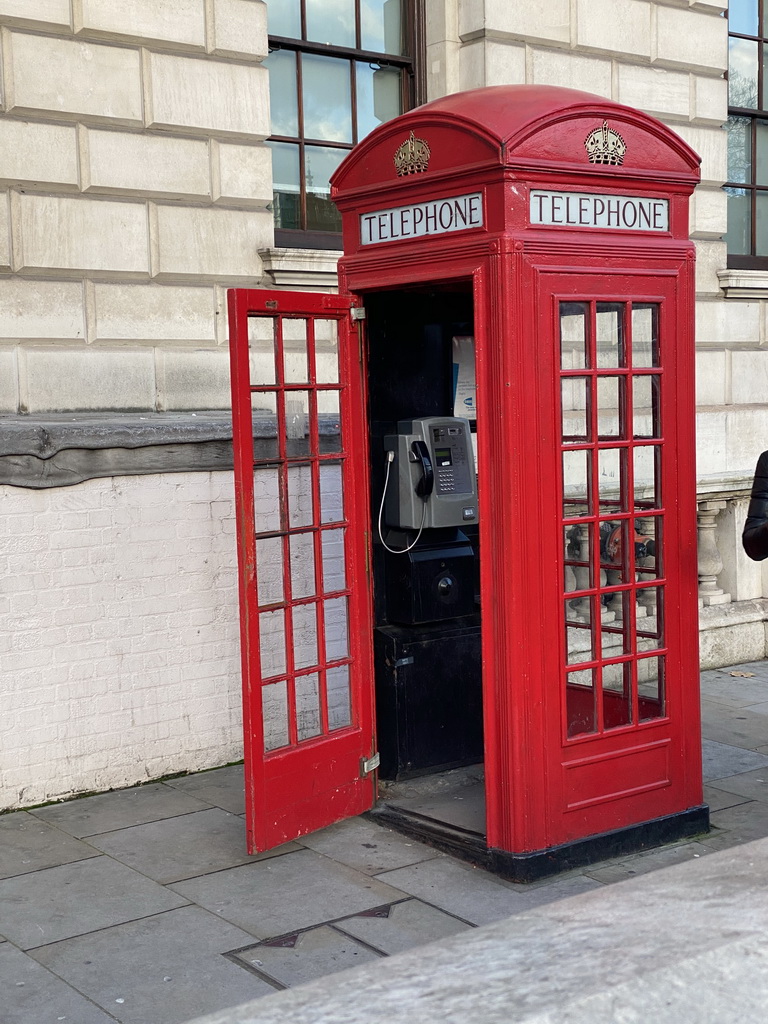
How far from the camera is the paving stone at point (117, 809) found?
201 inches

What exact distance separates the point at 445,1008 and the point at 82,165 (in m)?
5.10

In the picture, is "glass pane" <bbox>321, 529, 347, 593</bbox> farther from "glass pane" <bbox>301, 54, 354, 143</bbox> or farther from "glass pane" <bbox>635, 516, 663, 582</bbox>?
"glass pane" <bbox>301, 54, 354, 143</bbox>

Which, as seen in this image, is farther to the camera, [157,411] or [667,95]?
[667,95]

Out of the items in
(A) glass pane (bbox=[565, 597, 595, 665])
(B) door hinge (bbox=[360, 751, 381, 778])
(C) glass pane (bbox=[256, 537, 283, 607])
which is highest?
(C) glass pane (bbox=[256, 537, 283, 607])

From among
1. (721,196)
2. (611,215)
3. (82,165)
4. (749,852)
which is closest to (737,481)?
(721,196)

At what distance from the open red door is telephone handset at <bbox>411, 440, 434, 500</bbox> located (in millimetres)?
238

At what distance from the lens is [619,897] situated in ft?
6.03

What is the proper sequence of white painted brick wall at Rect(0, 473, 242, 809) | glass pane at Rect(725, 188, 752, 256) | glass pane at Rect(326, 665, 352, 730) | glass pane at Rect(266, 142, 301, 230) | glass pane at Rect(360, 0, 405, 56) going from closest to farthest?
glass pane at Rect(326, 665, 352, 730) < white painted brick wall at Rect(0, 473, 242, 809) < glass pane at Rect(266, 142, 301, 230) < glass pane at Rect(360, 0, 405, 56) < glass pane at Rect(725, 188, 752, 256)

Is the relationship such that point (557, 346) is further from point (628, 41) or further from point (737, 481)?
point (628, 41)

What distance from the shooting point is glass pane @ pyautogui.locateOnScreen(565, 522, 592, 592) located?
15.1 feet

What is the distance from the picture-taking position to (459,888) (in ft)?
14.3

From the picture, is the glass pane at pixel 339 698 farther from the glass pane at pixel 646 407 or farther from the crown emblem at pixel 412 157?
the crown emblem at pixel 412 157

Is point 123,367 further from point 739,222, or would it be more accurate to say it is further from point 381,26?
point 739,222

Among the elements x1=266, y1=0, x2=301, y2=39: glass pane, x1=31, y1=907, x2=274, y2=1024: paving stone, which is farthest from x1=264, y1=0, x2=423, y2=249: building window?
x1=31, y1=907, x2=274, y2=1024: paving stone
